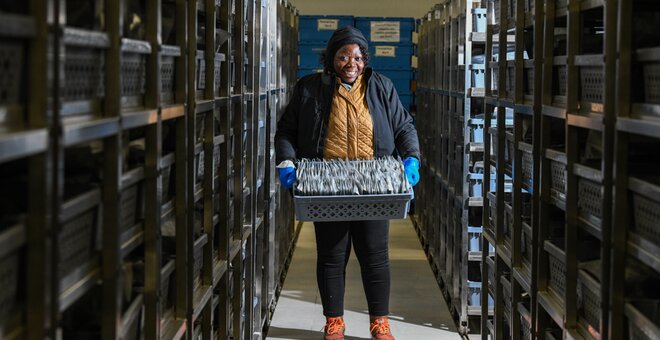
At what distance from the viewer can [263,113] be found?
513cm

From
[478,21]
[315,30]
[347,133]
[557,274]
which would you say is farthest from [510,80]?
[315,30]

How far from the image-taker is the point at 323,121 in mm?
4473

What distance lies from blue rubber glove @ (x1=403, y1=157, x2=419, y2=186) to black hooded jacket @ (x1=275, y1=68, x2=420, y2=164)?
0.08m

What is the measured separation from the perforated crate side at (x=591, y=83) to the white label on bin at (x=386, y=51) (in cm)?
717

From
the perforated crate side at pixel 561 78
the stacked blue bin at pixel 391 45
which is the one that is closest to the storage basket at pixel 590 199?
the perforated crate side at pixel 561 78

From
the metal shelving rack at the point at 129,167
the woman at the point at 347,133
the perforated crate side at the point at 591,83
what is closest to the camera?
the metal shelving rack at the point at 129,167

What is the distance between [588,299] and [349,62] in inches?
85.4

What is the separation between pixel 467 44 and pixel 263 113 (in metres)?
1.32

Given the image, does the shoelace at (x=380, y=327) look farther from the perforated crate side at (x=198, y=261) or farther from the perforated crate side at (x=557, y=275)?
the perforated crate side at (x=557, y=275)

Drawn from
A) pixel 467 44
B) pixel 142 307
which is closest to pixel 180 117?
pixel 142 307

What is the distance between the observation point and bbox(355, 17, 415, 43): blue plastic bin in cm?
973

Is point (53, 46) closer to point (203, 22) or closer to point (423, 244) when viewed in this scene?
point (203, 22)

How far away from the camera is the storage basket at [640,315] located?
2146 mm

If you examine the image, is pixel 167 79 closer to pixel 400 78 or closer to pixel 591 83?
pixel 591 83
